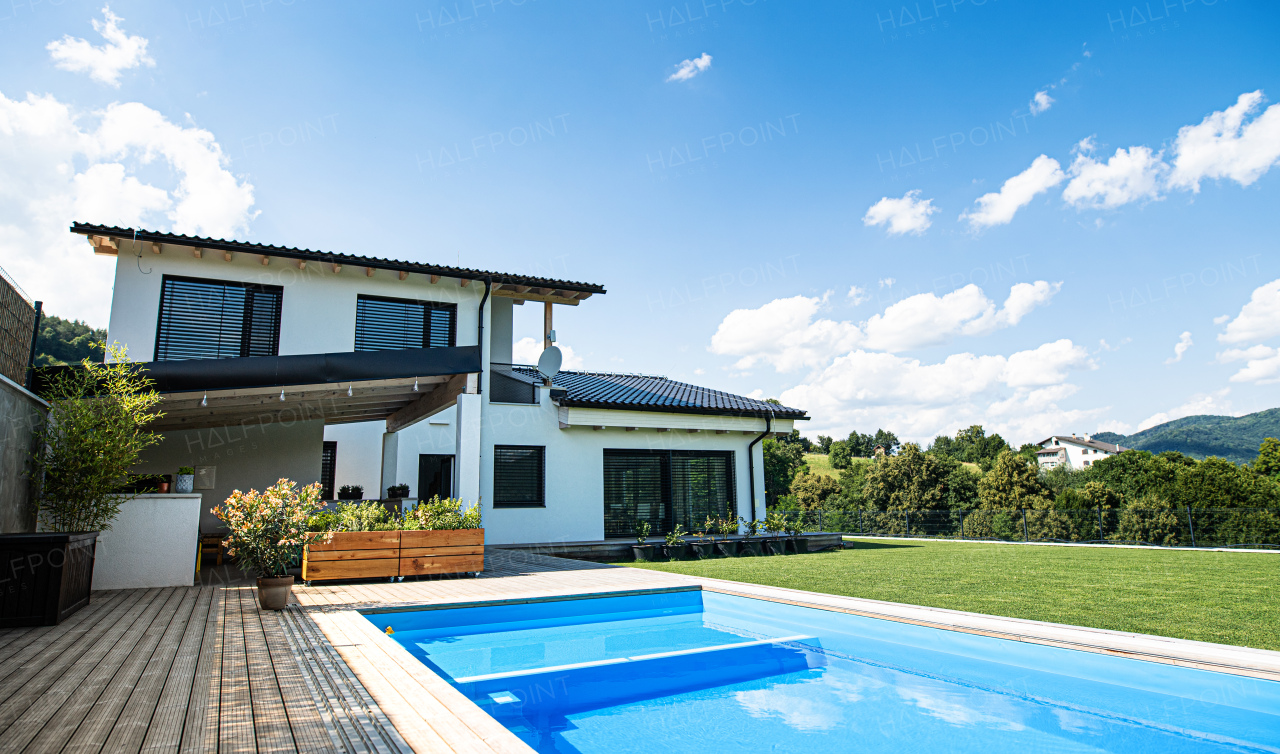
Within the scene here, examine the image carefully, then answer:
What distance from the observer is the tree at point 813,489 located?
47.4 metres

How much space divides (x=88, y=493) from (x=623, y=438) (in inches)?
360

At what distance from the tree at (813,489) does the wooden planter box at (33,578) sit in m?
45.3

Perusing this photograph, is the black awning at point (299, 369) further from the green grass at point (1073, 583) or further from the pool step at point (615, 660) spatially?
the pool step at point (615, 660)

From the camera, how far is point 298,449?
41.6ft

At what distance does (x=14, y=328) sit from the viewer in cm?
733

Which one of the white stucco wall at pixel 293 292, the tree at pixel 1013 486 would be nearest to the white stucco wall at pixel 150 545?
the white stucco wall at pixel 293 292

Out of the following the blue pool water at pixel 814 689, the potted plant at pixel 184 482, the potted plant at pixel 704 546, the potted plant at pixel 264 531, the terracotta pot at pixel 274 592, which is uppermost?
the potted plant at pixel 184 482

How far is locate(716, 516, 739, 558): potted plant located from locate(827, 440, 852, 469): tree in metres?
57.0

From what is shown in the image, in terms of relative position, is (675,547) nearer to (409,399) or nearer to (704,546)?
(704,546)

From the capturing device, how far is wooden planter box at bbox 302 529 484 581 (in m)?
8.05

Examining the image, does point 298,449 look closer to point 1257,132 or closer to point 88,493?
point 88,493

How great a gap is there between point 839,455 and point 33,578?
7258 centimetres

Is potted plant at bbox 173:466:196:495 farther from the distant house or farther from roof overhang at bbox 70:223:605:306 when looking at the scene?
the distant house

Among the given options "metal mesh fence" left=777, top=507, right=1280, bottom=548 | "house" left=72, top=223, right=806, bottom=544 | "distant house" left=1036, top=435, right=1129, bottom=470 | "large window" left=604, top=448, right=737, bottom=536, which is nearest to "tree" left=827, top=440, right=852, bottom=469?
"distant house" left=1036, top=435, right=1129, bottom=470
